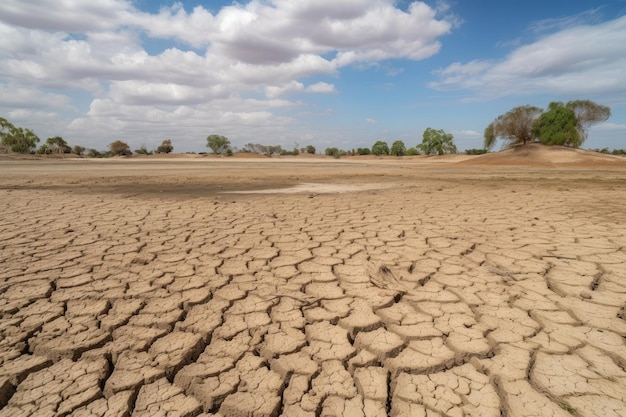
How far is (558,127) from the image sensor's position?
25656mm

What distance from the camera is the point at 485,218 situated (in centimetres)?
442

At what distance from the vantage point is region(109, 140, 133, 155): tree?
5172 cm

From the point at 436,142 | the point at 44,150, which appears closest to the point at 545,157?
the point at 436,142

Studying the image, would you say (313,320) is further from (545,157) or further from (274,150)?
(274,150)

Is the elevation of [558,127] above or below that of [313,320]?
above

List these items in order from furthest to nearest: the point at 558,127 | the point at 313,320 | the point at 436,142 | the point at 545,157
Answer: the point at 436,142
the point at 558,127
the point at 545,157
the point at 313,320

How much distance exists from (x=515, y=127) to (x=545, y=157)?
4.46m

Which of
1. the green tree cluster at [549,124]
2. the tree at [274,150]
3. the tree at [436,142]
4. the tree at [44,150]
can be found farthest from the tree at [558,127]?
the tree at [44,150]

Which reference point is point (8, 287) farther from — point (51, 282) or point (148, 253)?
point (148, 253)

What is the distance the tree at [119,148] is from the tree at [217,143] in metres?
13.1

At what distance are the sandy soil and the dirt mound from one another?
2321cm

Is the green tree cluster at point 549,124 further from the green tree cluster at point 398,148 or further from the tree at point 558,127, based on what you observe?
the green tree cluster at point 398,148

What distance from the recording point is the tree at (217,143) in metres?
54.6

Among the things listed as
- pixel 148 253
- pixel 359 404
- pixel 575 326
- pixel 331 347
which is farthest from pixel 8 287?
pixel 575 326
